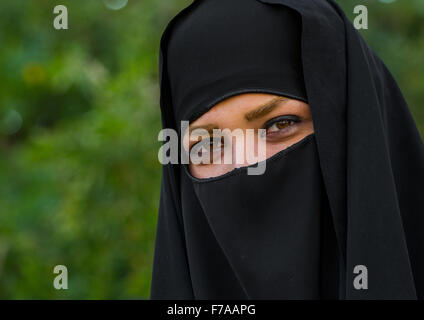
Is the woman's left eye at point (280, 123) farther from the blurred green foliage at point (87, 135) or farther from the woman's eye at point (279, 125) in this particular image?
the blurred green foliage at point (87, 135)

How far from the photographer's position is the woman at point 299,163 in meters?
1.43

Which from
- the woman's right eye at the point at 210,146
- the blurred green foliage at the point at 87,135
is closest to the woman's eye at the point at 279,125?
the woman's right eye at the point at 210,146

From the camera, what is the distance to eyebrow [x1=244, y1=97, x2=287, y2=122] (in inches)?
62.6

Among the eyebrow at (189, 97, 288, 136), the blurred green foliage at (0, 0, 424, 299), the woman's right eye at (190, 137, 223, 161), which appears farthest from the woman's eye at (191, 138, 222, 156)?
the blurred green foliage at (0, 0, 424, 299)

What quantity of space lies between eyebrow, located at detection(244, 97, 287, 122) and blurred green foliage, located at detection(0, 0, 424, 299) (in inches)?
71.8

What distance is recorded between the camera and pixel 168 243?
74.4 inches

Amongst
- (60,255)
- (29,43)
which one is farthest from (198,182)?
(29,43)

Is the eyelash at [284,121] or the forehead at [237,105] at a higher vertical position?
the forehead at [237,105]

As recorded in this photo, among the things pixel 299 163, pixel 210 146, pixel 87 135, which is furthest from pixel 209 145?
Result: pixel 87 135

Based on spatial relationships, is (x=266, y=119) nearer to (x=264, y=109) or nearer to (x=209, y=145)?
(x=264, y=109)

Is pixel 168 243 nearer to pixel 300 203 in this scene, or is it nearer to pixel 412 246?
pixel 300 203

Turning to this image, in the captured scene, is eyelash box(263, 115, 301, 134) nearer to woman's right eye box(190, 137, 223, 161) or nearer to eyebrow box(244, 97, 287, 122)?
eyebrow box(244, 97, 287, 122)

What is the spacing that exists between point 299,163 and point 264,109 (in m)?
0.17

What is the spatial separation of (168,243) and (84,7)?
4427 millimetres
